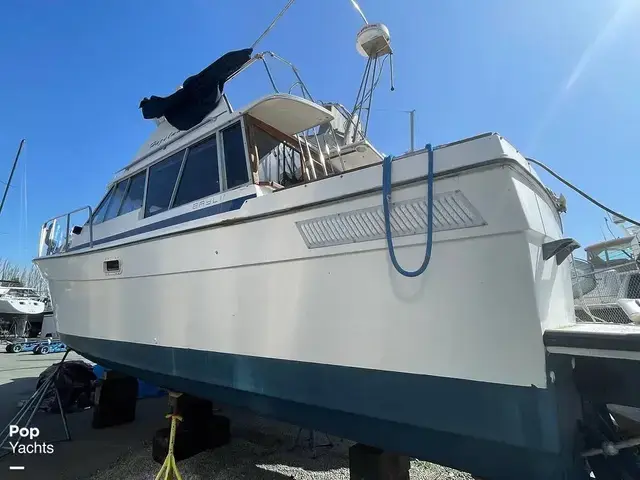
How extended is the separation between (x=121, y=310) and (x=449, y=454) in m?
3.03

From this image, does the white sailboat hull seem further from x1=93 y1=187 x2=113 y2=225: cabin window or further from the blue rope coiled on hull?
the blue rope coiled on hull

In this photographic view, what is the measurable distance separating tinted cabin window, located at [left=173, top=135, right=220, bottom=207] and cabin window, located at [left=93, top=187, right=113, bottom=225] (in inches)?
74.5

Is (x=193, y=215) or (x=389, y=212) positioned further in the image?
(x=193, y=215)

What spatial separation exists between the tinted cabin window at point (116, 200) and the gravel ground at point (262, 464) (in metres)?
2.65

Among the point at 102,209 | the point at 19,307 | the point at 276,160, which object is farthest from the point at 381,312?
the point at 19,307

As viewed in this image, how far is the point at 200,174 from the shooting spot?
339 cm

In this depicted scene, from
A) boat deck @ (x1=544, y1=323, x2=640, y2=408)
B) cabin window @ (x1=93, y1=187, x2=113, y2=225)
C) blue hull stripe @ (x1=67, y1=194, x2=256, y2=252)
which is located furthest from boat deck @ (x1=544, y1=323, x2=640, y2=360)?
cabin window @ (x1=93, y1=187, x2=113, y2=225)

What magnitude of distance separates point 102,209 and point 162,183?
5.20 ft

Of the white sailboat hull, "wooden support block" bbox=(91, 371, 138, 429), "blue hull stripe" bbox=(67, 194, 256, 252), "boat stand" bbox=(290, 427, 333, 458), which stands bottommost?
"boat stand" bbox=(290, 427, 333, 458)

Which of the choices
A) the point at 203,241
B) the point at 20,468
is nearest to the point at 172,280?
the point at 203,241

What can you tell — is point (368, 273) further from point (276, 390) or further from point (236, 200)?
point (236, 200)

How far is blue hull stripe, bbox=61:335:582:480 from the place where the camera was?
162cm

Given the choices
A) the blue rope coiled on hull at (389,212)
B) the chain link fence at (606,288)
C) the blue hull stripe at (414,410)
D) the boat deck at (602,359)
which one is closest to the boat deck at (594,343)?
the boat deck at (602,359)

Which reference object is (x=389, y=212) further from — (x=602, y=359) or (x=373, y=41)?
(x=373, y=41)
